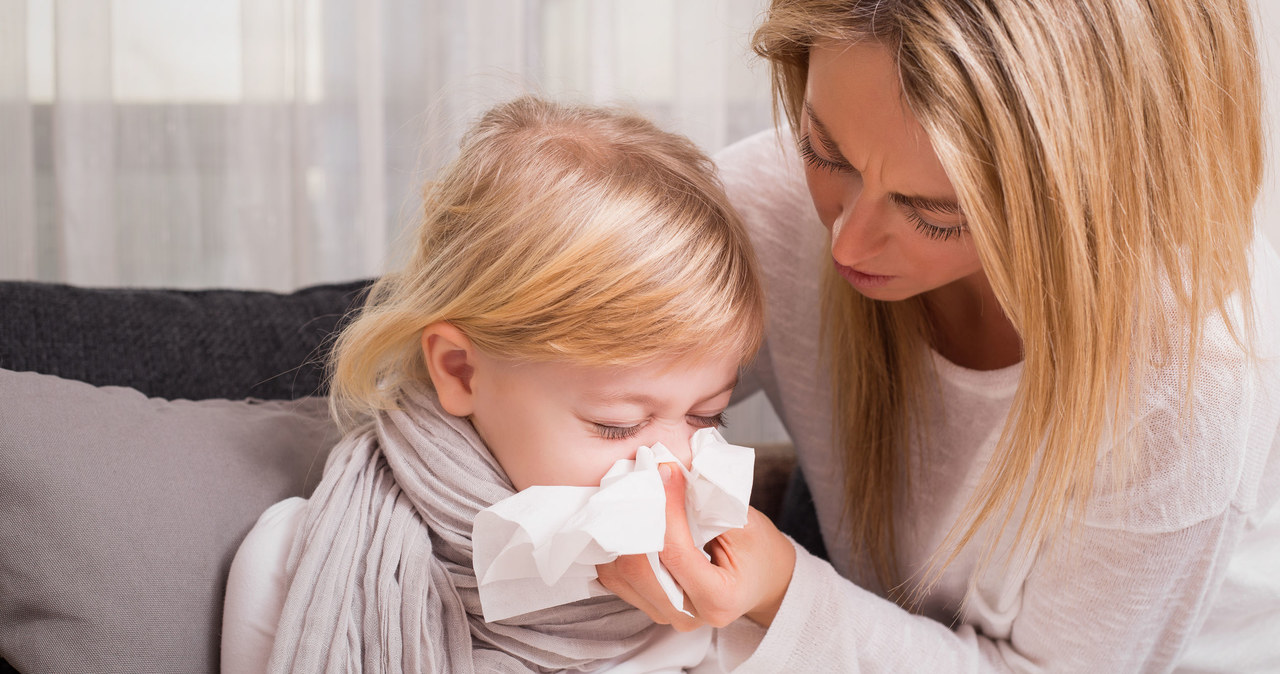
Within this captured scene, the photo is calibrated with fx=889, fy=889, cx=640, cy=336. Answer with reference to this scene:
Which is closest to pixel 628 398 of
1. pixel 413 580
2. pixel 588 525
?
pixel 588 525

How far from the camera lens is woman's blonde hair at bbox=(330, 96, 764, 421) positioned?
34.8 inches

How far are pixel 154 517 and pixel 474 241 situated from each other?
427 millimetres

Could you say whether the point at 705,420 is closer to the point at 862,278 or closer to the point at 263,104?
the point at 862,278

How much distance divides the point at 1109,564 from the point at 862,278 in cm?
42

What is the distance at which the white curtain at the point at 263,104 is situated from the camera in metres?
1.79

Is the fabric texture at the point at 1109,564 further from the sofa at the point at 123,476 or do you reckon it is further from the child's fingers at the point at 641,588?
the sofa at the point at 123,476

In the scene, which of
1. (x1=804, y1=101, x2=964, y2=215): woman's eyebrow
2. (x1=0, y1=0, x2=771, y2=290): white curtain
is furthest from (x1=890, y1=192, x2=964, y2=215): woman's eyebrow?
(x1=0, y1=0, x2=771, y2=290): white curtain

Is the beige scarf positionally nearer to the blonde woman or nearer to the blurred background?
the blonde woman

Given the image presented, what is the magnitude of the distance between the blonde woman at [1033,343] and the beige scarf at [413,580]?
0.10 metres

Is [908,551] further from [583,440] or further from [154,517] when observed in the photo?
[154,517]

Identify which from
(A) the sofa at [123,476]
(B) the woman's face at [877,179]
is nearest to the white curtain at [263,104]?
(A) the sofa at [123,476]

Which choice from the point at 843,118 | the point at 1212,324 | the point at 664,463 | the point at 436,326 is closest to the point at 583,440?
the point at 664,463

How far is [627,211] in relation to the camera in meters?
0.92

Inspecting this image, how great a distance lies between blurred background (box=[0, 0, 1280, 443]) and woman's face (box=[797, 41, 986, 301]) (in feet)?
3.10
